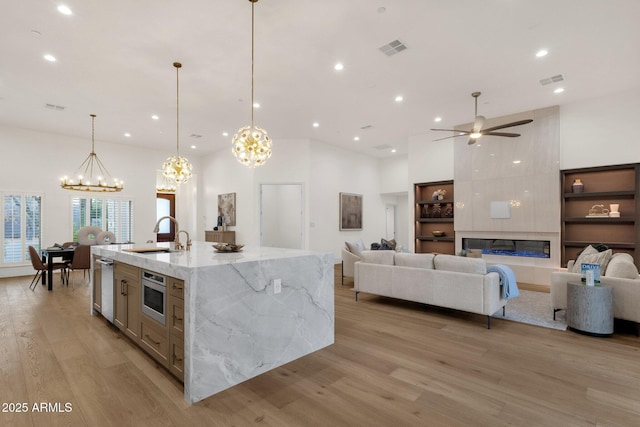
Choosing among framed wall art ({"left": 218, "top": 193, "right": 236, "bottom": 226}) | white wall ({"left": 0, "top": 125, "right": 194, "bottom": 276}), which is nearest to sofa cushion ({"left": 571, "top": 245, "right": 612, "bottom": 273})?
framed wall art ({"left": 218, "top": 193, "right": 236, "bottom": 226})

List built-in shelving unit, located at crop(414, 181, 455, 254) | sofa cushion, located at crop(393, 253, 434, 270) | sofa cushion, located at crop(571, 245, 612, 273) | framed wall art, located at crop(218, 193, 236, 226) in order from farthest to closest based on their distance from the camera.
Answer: framed wall art, located at crop(218, 193, 236, 226)
built-in shelving unit, located at crop(414, 181, 455, 254)
sofa cushion, located at crop(393, 253, 434, 270)
sofa cushion, located at crop(571, 245, 612, 273)

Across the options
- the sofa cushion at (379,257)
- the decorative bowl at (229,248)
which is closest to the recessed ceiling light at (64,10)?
the decorative bowl at (229,248)

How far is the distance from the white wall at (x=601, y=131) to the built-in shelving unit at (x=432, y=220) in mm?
2538

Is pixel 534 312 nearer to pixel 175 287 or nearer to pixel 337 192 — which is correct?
pixel 175 287

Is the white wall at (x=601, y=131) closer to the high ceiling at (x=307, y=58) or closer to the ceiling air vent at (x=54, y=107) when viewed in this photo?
the high ceiling at (x=307, y=58)

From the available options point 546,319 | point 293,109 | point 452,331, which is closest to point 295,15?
point 293,109

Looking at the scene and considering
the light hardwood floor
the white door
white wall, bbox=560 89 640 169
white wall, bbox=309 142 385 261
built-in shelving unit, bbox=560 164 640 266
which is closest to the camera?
the light hardwood floor

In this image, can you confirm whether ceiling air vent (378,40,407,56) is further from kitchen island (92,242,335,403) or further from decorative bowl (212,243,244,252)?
decorative bowl (212,243,244,252)

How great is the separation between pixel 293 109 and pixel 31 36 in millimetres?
4039

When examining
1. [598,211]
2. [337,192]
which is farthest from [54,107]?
[598,211]

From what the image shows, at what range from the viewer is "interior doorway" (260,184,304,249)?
9148 millimetres

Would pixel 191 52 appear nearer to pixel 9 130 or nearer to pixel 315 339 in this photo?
pixel 315 339

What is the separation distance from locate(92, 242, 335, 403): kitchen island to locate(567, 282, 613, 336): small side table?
294 centimetres

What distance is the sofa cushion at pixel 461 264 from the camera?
12.9ft
